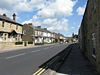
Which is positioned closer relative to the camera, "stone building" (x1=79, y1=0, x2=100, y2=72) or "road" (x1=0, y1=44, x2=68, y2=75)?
"stone building" (x1=79, y1=0, x2=100, y2=72)

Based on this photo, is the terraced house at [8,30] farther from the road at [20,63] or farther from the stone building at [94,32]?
the stone building at [94,32]

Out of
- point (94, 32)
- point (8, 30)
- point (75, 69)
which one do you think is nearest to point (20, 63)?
point (75, 69)

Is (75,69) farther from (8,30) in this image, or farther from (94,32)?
(8,30)

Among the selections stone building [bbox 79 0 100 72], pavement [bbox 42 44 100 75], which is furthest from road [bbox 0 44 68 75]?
stone building [bbox 79 0 100 72]

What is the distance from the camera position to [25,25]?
93.8 metres

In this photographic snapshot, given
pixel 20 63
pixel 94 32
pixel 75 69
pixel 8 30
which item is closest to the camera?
pixel 75 69

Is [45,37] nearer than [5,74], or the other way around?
[5,74]

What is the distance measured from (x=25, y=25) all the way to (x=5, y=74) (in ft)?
275

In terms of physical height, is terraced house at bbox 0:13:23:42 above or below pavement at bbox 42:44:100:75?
above

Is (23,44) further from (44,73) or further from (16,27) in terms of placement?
(44,73)

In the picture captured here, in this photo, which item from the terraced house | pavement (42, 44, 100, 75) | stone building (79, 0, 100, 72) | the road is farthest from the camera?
the terraced house

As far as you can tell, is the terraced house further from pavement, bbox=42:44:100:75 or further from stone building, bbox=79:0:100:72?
pavement, bbox=42:44:100:75

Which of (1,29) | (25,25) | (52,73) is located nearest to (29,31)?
(25,25)

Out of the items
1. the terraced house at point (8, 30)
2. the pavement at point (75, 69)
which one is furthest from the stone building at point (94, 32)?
the terraced house at point (8, 30)
